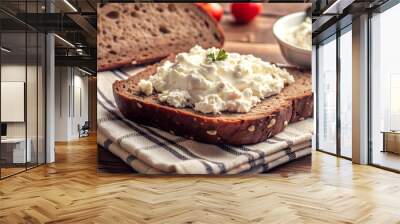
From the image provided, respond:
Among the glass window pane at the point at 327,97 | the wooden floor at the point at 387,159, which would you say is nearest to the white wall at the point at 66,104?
the glass window pane at the point at 327,97

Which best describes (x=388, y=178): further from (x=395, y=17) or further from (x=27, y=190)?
(x=27, y=190)

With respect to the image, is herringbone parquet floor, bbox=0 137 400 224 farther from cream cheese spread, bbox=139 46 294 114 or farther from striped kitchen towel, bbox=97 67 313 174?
cream cheese spread, bbox=139 46 294 114

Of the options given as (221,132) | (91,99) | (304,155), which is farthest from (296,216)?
(91,99)

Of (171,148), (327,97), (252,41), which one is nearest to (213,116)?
(171,148)

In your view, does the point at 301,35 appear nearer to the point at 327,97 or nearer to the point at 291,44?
the point at 291,44

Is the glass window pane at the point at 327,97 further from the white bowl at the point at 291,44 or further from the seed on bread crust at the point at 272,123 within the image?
the seed on bread crust at the point at 272,123

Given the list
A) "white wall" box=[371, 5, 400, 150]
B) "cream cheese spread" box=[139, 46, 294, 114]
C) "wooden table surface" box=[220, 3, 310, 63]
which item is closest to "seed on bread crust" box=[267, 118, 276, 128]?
"cream cheese spread" box=[139, 46, 294, 114]
